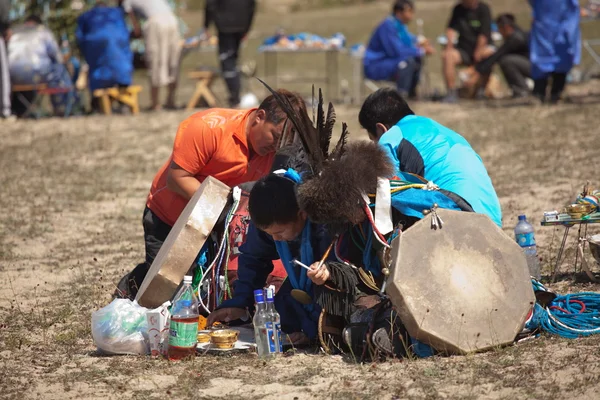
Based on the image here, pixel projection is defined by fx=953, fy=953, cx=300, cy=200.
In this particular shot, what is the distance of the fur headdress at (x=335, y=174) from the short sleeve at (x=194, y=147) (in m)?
1.05

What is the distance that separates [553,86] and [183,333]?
916 centimetres

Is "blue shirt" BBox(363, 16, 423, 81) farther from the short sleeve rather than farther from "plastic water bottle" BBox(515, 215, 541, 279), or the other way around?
the short sleeve

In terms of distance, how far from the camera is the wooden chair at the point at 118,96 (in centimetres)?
1340

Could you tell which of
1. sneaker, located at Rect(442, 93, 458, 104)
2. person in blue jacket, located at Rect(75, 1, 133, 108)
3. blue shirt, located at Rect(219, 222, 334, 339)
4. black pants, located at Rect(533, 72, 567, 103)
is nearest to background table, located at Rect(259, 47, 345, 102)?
sneaker, located at Rect(442, 93, 458, 104)

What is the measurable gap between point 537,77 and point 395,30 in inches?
79.8

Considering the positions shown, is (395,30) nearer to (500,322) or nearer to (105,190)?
(105,190)

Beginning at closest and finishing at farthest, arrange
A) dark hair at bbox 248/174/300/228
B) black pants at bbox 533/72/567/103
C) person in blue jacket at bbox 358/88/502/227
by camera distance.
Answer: dark hair at bbox 248/174/300/228, person in blue jacket at bbox 358/88/502/227, black pants at bbox 533/72/567/103

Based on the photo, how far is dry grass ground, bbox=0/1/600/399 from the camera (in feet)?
13.1

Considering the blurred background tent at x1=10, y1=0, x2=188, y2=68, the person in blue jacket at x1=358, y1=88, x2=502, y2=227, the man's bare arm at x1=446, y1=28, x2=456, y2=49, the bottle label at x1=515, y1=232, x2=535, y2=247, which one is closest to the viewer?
the person in blue jacket at x1=358, y1=88, x2=502, y2=227

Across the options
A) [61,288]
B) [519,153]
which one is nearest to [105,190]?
[61,288]

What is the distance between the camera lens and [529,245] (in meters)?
5.53

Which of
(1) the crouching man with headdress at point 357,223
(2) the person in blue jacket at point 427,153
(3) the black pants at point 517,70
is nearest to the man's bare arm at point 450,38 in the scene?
(3) the black pants at point 517,70

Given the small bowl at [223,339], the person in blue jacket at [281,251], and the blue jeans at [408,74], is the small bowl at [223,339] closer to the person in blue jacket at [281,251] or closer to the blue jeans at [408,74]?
the person in blue jacket at [281,251]

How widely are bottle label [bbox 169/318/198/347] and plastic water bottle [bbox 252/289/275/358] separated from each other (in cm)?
29
